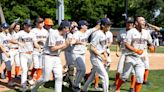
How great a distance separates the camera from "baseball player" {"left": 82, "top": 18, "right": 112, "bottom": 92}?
9.80 m

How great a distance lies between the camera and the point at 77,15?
6438cm

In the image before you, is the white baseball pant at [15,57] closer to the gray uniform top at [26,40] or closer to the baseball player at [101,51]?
the gray uniform top at [26,40]

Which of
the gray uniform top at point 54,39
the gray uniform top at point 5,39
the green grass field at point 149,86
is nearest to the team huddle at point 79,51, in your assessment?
the gray uniform top at point 54,39

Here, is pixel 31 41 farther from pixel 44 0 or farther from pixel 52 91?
pixel 44 0

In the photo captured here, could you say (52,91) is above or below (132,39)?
below

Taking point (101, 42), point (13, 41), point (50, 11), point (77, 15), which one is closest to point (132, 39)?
point (101, 42)

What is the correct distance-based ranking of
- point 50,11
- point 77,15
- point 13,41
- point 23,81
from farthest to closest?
point 77,15 → point 50,11 → point 13,41 → point 23,81

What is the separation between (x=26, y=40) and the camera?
11.2 meters

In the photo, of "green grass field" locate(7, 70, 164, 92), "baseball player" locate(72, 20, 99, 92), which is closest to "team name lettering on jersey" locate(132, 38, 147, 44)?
"baseball player" locate(72, 20, 99, 92)

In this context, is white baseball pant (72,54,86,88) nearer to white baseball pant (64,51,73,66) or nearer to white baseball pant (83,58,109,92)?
white baseball pant (64,51,73,66)

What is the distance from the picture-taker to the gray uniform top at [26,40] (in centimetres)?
1117

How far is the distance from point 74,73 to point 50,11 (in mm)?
46262

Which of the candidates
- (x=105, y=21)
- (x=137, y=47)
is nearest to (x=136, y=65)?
(x=137, y=47)

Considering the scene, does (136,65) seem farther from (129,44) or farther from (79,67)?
(79,67)
